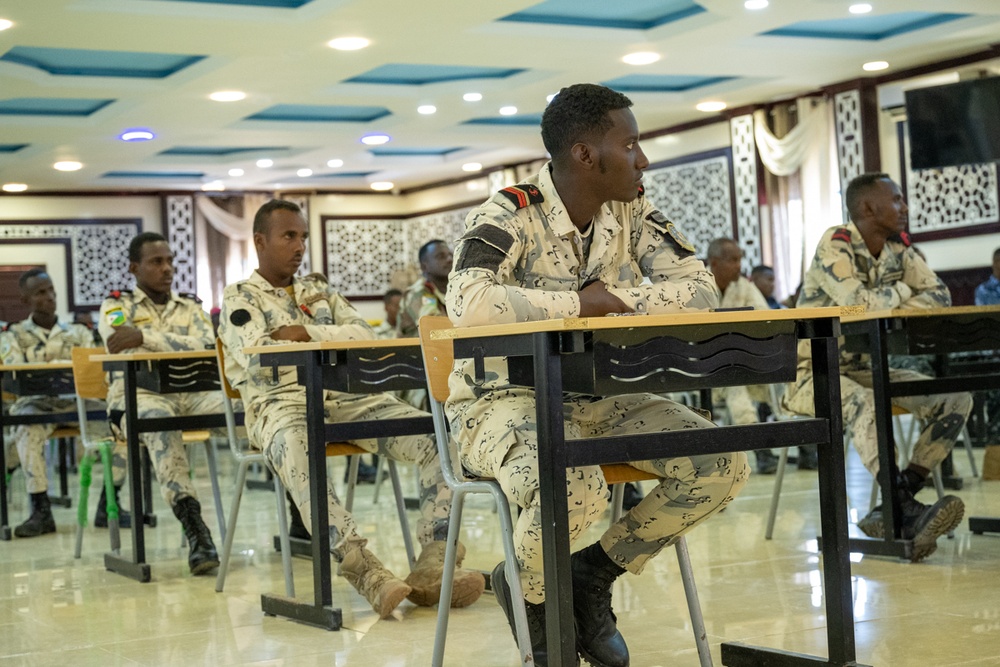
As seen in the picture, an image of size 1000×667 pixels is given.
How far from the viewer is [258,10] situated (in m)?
7.88

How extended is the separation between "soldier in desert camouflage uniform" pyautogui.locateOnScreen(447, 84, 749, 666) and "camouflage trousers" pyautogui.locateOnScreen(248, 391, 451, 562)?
1089 mm

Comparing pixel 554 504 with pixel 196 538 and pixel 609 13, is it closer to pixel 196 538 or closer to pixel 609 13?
pixel 196 538

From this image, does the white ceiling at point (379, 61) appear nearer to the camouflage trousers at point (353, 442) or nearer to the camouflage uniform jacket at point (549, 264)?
the camouflage trousers at point (353, 442)

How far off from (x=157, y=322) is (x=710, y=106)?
293 inches

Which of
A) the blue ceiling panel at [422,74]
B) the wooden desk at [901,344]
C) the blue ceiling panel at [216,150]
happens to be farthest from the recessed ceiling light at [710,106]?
the wooden desk at [901,344]

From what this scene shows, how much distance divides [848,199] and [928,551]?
4.69 ft

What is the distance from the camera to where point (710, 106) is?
11.9 meters

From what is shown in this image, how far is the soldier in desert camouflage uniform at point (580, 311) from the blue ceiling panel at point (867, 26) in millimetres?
6851

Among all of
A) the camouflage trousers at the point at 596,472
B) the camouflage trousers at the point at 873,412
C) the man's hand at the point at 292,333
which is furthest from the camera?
the camouflage trousers at the point at 873,412

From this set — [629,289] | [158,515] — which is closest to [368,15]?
[158,515]

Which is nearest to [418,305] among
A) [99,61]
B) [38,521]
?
[38,521]

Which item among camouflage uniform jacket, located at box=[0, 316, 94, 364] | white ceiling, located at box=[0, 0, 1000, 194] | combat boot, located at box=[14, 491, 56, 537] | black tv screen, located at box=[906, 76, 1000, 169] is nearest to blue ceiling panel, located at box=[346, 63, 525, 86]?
white ceiling, located at box=[0, 0, 1000, 194]

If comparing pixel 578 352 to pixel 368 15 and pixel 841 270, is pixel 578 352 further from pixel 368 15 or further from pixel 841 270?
pixel 368 15

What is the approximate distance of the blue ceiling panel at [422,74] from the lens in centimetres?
1028
